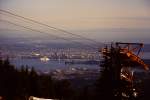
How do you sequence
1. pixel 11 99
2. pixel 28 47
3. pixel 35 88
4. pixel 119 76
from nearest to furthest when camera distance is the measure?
pixel 11 99 < pixel 35 88 < pixel 119 76 < pixel 28 47

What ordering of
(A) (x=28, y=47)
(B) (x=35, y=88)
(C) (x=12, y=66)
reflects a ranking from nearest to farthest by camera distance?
(B) (x=35, y=88), (C) (x=12, y=66), (A) (x=28, y=47)

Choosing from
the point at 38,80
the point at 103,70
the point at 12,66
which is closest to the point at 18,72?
the point at 38,80

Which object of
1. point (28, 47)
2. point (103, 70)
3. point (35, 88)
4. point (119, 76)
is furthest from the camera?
point (28, 47)

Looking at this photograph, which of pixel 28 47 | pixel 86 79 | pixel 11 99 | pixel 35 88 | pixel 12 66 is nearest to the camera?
pixel 11 99

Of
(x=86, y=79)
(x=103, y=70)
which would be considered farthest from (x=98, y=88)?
(x=86, y=79)

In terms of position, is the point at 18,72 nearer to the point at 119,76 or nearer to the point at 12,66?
the point at 12,66

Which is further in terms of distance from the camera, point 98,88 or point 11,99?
point 98,88

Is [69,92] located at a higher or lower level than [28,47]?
lower

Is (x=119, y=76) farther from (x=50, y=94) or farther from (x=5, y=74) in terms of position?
(x=5, y=74)

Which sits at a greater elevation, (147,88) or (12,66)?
(12,66)
